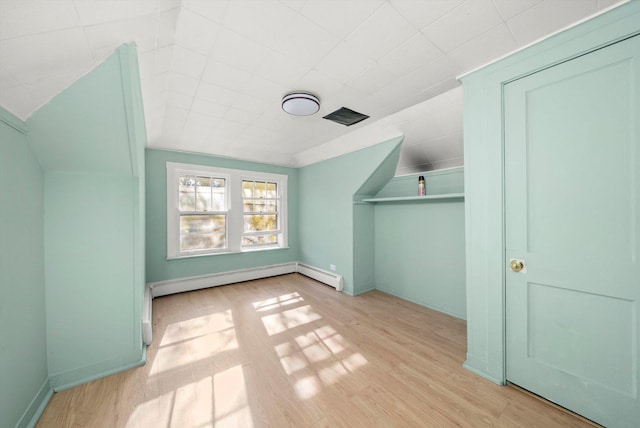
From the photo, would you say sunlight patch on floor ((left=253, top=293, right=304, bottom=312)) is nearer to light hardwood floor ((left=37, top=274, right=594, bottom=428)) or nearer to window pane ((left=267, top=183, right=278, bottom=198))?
light hardwood floor ((left=37, top=274, right=594, bottom=428))

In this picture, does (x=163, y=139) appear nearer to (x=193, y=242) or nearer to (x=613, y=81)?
(x=193, y=242)

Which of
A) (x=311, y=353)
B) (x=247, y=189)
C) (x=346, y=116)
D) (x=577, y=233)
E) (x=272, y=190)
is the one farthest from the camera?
(x=272, y=190)

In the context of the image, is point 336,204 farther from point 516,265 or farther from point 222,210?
point 516,265

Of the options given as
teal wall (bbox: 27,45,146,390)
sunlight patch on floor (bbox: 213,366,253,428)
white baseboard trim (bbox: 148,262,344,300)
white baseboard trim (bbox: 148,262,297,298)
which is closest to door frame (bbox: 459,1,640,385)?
sunlight patch on floor (bbox: 213,366,253,428)

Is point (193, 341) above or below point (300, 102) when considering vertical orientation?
below

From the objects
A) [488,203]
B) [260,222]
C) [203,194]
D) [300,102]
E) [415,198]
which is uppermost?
[300,102]

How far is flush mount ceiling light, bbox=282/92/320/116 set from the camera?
213 cm

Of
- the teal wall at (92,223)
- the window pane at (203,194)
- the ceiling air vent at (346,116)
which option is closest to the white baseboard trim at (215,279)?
the window pane at (203,194)

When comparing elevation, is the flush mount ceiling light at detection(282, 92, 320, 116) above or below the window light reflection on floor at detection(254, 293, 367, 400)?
above

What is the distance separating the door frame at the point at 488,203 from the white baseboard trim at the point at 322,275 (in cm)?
206

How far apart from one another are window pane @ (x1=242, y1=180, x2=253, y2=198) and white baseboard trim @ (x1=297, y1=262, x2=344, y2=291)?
5.83 feet

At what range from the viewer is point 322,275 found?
411cm

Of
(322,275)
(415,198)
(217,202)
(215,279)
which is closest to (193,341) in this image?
(215,279)

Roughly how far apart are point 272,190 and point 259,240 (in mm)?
1084
